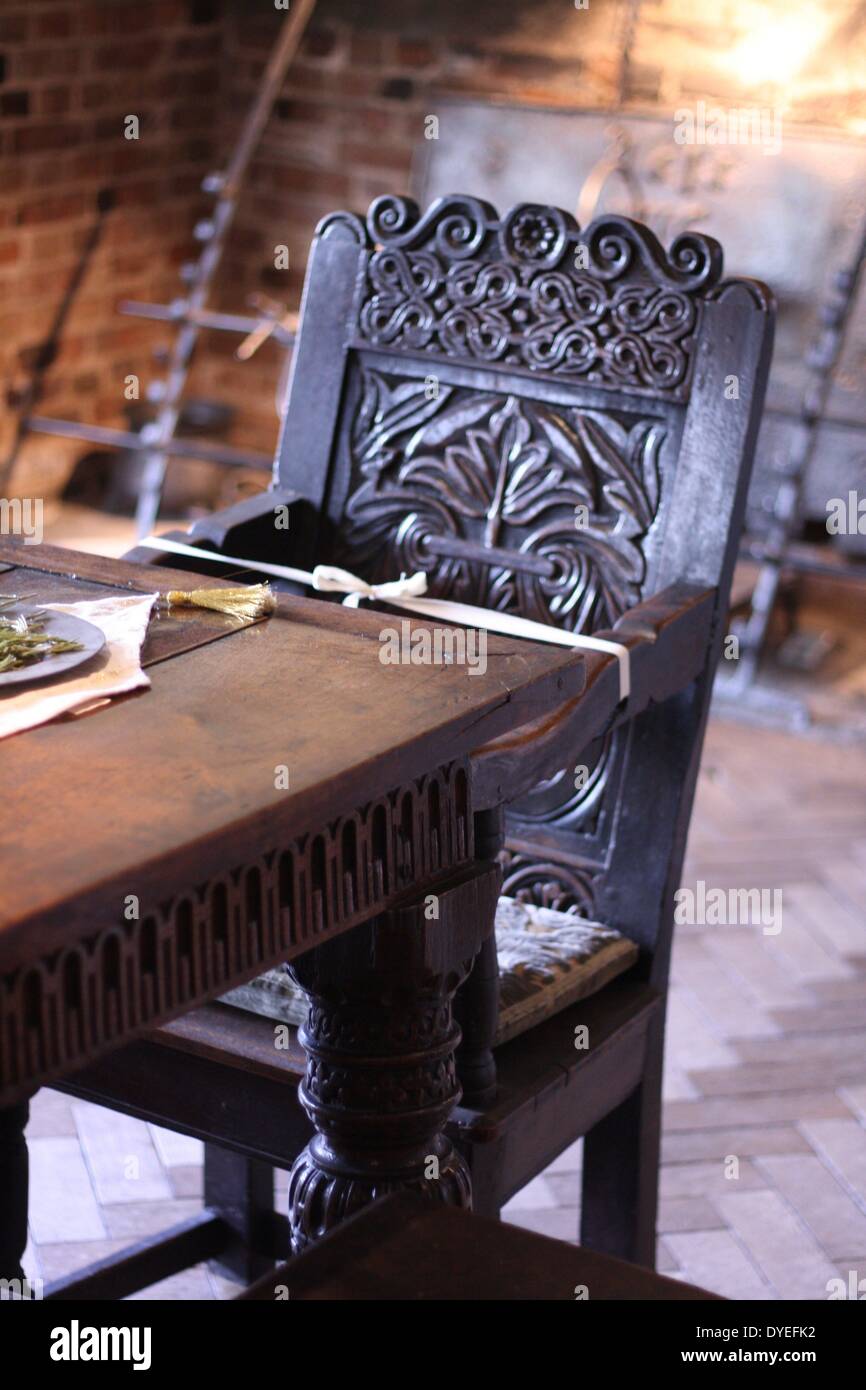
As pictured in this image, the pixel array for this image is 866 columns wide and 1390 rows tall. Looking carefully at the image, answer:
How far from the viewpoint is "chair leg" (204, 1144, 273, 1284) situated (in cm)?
229

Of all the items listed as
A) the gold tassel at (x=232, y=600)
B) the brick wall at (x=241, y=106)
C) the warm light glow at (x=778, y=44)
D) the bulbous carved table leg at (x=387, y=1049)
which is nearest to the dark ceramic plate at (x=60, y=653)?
the gold tassel at (x=232, y=600)

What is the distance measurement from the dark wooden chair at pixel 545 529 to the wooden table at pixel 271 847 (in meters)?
0.22

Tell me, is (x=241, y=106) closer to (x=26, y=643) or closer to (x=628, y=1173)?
(x=628, y=1173)

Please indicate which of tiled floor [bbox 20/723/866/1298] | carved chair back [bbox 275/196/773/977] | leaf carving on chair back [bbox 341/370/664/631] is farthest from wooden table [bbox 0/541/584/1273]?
tiled floor [bbox 20/723/866/1298]

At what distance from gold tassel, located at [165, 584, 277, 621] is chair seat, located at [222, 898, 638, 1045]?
0.39m

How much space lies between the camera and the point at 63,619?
5.02ft

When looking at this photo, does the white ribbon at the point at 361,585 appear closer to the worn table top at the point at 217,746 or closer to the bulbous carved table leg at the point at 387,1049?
the worn table top at the point at 217,746

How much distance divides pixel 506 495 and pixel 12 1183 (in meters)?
0.95

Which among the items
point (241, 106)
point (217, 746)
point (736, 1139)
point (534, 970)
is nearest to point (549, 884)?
point (534, 970)

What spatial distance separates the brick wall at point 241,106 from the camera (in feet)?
15.8

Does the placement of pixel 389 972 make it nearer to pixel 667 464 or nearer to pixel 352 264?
pixel 667 464

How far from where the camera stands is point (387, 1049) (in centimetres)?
151

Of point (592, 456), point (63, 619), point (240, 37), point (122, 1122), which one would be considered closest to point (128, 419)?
point (240, 37)

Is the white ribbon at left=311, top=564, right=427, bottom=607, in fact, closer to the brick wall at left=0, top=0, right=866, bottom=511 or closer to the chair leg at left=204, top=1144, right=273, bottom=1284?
the chair leg at left=204, top=1144, right=273, bottom=1284
